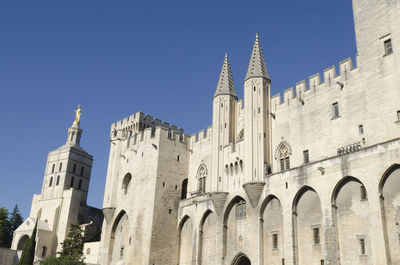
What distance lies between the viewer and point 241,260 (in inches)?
1246

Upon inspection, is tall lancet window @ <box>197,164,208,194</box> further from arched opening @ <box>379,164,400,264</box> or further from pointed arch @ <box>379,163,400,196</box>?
arched opening @ <box>379,164,400,264</box>

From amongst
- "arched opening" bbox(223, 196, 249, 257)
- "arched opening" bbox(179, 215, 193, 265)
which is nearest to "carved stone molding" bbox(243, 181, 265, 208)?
"arched opening" bbox(223, 196, 249, 257)

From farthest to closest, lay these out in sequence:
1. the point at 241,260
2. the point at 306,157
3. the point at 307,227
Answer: the point at 241,260
the point at 306,157
the point at 307,227

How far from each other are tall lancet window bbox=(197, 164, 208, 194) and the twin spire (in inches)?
269

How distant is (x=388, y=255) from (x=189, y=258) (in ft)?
59.6

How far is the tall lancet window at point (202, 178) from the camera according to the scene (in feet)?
127

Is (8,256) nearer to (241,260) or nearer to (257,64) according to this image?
(241,260)

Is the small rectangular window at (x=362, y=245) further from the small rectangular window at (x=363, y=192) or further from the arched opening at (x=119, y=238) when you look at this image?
the arched opening at (x=119, y=238)

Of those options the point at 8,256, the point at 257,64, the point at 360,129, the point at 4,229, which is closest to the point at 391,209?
the point at 360,129

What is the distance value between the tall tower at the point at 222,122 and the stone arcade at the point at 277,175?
A: 0.10m

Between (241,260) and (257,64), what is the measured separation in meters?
15.4

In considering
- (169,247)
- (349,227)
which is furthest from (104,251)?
(349,227)

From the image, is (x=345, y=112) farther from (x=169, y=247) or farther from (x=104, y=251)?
(x=104, y=251)

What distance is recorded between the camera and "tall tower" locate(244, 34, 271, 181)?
3147 cm
